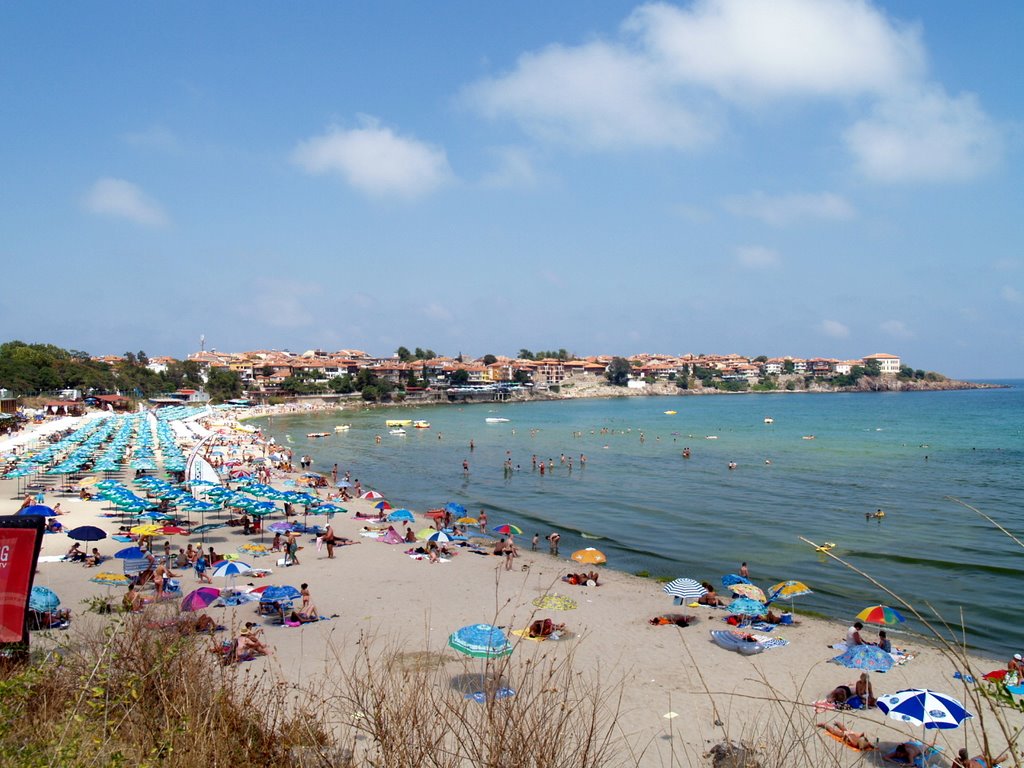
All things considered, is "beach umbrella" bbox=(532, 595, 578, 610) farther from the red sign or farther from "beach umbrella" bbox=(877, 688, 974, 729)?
the red sign

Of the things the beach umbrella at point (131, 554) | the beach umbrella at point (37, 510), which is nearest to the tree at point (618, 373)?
the beach umbrella at point (37, 510)

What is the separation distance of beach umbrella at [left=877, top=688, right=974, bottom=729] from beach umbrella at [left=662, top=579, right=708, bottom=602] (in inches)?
270

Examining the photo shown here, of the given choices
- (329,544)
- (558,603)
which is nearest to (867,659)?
(558,603)

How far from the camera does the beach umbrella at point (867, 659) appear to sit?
1161cm

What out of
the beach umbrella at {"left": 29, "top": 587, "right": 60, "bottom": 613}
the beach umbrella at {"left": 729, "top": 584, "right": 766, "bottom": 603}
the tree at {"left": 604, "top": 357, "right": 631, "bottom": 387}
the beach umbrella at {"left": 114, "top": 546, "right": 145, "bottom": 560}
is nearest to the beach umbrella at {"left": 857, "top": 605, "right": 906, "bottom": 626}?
the beach umbrella at {"left": 729, "top": 584, "right": 766, "bottom": 603}

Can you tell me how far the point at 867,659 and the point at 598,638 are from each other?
4.80 meters

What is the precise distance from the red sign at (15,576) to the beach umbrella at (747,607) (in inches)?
503

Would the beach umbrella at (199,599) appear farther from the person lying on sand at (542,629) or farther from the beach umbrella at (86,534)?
the beach umbrella at (86,534)

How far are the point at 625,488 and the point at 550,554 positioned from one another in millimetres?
14196

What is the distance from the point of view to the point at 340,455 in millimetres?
52406

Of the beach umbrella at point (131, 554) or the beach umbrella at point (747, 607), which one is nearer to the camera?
the beach umbrella at point (747, 607)

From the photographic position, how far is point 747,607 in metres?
15.3

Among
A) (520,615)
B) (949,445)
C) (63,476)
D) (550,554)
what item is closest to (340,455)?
(63,476)

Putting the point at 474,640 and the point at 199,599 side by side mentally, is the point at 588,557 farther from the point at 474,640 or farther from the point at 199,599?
the point at 199,599
